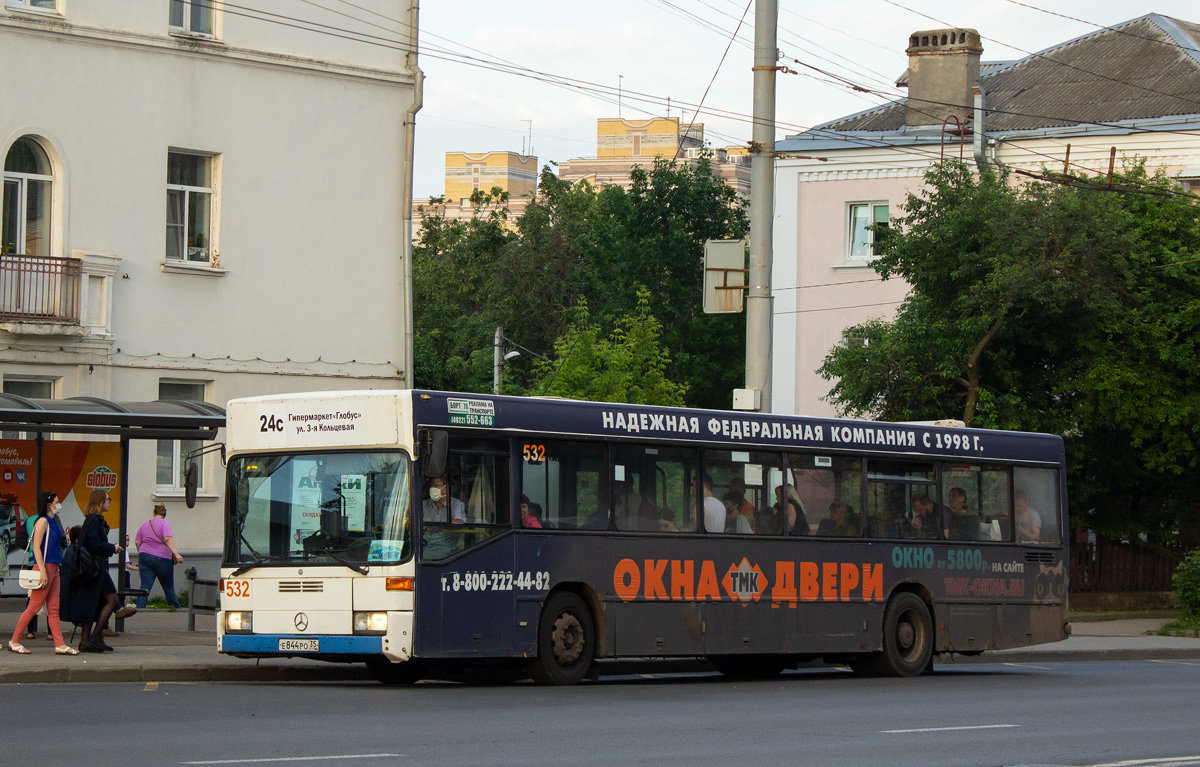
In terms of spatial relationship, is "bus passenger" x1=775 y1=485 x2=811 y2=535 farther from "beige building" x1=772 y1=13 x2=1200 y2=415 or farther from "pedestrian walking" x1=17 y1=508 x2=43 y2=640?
"beige building" x1=772 y1=13 x2=1200 y2=415

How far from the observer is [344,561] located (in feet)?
47.6

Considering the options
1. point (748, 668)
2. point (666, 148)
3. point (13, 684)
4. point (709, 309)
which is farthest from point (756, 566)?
point (666, 148)

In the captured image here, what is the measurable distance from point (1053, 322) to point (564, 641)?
1684 cm

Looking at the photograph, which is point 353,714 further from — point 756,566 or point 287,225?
point 287,225

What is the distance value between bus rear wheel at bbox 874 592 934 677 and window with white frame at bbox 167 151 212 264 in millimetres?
13819

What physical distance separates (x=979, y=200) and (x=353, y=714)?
20.0 m

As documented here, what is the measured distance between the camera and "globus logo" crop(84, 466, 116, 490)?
19.8 meters

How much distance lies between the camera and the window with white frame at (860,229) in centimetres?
4038

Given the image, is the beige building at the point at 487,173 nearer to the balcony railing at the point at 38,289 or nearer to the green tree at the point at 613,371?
the green tree at the point at 613,371

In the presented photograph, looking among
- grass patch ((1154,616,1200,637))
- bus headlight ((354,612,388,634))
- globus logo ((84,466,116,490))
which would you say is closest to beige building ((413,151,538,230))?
grass patch ((1154,616,1200,637))

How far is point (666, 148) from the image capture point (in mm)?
137375

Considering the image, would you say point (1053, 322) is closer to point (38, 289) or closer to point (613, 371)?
point (613, 371)

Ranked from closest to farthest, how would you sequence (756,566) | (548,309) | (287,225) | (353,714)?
(353,714)
(756,566)
(287,225)
(548,309)

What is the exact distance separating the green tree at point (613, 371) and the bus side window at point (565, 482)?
48.8 ft
